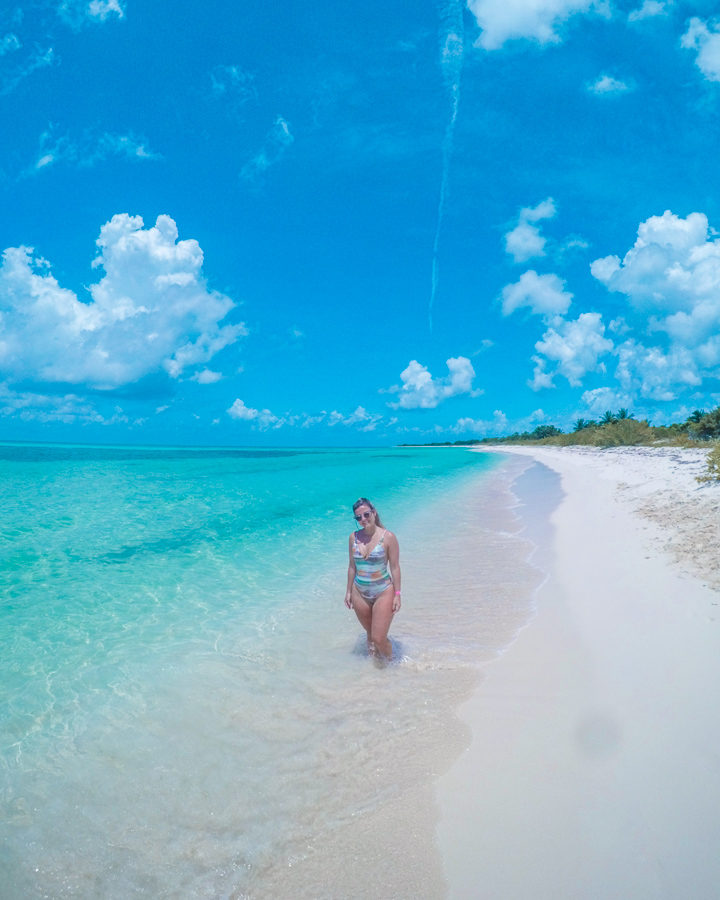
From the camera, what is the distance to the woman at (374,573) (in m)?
5.27

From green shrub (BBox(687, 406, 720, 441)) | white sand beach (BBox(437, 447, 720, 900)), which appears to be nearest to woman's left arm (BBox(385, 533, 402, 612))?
white sand beach (BBox(437, 447, 720, 900))

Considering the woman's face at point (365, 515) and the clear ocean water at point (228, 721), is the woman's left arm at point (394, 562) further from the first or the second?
A: the clear ocean water at point (228, 721)

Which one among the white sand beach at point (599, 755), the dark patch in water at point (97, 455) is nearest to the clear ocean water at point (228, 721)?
the white sand beach at point (599, 755)

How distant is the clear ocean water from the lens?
311cm

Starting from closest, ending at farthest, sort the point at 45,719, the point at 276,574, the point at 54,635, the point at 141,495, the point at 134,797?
1. the point at 134,797
2. the point at 45,719
3. the point at 54,635
4. the point at 276,574
5. the point at 141,495

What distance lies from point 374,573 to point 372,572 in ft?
0.08

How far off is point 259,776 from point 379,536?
2446mm

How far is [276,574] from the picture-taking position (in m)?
10.1

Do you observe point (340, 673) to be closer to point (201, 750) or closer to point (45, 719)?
point (201, 750)

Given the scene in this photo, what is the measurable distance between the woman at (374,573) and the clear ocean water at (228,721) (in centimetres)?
61

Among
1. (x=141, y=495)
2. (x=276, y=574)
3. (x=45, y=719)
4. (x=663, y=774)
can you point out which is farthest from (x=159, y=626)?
(x=141, y=495)

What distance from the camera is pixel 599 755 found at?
369cm

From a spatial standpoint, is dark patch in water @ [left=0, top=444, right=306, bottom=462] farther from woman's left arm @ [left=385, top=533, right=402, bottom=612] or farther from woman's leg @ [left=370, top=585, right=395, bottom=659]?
woman's left arm @ [left=385, top=533, right=402, bottom=612]

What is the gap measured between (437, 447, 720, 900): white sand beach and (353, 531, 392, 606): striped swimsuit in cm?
146
